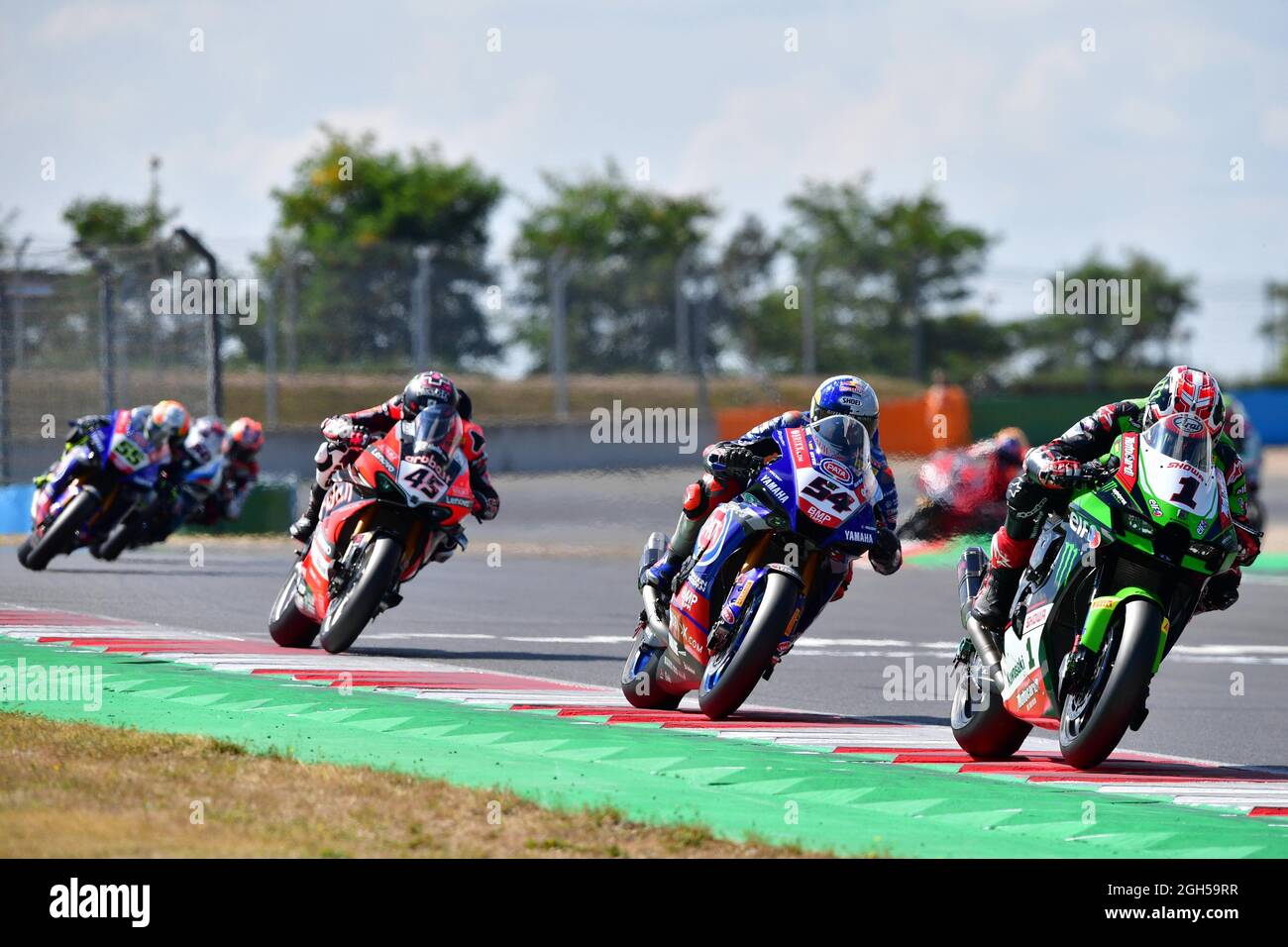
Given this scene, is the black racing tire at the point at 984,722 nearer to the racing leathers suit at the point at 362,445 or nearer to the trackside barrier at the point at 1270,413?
the racing leathers suit at the point at 362,445

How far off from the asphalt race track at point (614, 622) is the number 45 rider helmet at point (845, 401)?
1629 millimetres

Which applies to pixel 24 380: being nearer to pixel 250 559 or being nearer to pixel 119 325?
pixel 119 325

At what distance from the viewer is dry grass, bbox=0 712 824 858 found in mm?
5758

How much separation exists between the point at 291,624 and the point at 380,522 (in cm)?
89

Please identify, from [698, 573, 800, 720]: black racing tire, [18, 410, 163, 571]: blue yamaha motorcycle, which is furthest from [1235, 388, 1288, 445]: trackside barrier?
[698, 573, 800, 720]: black racing tire

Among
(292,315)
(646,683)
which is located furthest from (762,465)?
(292,315)

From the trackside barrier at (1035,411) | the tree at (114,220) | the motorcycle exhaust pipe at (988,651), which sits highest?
the tree at (114,220)

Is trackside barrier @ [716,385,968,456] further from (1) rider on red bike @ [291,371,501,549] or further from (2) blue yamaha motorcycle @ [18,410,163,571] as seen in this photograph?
(1) rider on red bike @ [291,371,501,549]

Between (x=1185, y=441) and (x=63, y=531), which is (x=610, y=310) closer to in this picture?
(x=63, y=531)

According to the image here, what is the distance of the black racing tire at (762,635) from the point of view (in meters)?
8.45

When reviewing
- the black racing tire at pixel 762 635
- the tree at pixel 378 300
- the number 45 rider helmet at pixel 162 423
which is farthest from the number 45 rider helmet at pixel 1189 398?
the tree at pixel 378 300
